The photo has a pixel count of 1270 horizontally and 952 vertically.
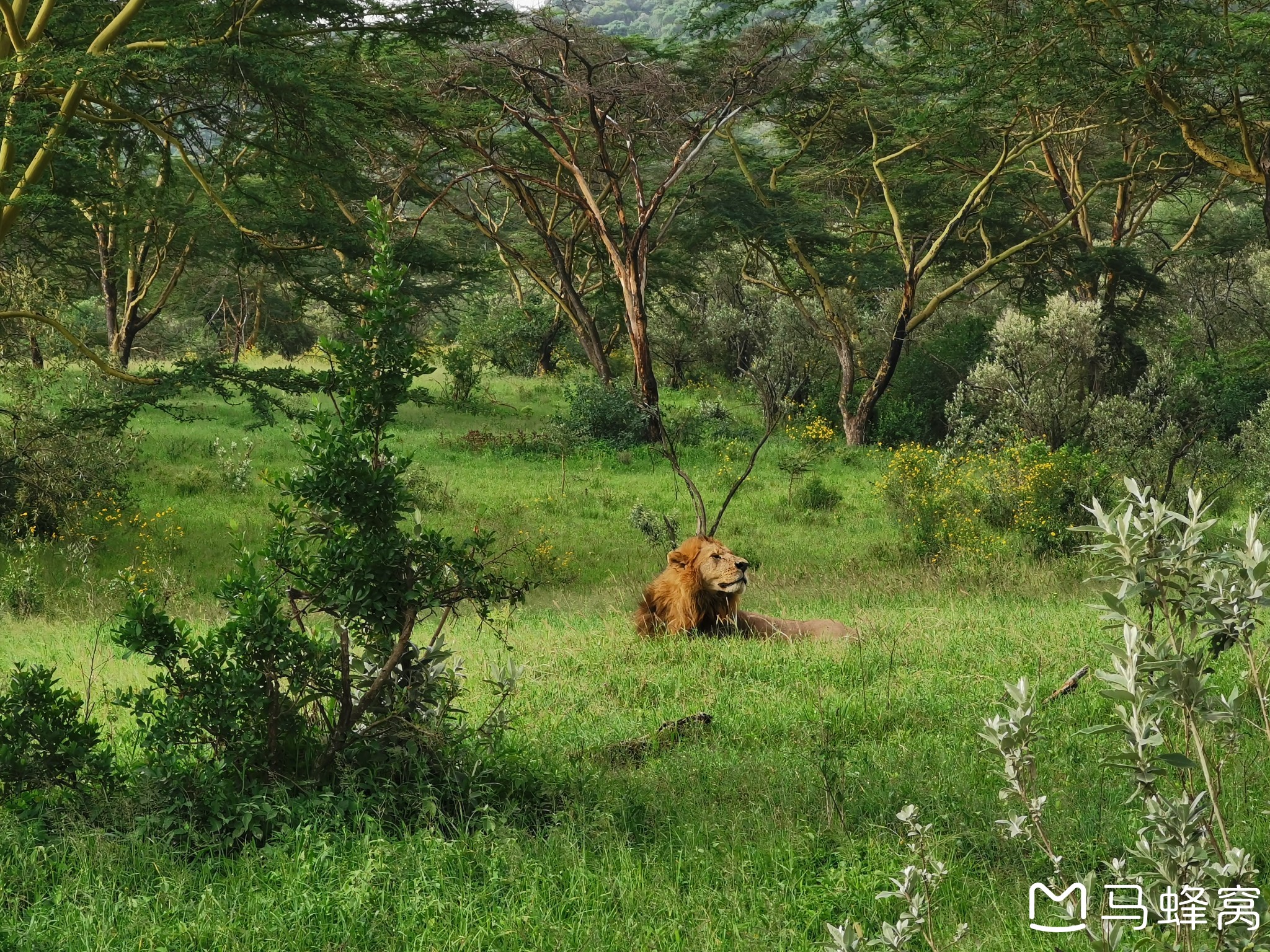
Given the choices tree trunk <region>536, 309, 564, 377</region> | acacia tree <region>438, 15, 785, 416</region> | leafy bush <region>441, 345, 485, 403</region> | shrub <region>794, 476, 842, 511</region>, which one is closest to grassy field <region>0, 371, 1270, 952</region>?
shrub <region>794, 476, 842, 511</region>

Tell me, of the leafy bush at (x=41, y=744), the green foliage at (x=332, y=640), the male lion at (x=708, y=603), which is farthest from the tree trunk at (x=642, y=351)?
the leafy bush at (x=41, y=744)

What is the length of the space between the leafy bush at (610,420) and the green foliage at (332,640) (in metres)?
15.8

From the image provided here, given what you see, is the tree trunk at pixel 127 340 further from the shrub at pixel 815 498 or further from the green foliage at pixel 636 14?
the green foliage at pixel 636 14

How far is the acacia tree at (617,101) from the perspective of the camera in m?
17.6

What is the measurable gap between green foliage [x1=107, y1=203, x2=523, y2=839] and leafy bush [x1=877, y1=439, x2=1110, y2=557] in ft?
26.5

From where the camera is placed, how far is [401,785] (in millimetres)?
4152

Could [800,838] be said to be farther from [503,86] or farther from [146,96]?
[503,86]

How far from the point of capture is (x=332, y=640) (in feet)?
14.3

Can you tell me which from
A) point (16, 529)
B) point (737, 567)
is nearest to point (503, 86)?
point (16, 529)

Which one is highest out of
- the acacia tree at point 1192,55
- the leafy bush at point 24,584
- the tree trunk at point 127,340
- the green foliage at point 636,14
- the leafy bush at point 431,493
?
the green foliage at point 636,14

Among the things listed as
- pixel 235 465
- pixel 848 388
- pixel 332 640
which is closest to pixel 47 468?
pixel 235 465

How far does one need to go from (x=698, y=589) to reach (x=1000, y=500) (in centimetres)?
665

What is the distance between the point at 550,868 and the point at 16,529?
10662 millimetres

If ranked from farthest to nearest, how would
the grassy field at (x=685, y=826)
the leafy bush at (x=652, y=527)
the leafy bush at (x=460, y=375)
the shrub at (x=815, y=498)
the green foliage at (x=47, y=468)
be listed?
1. the leafy bush at (x=460, y=375)
2. the shrub at (x=815, y=498)
3. the leafy bush at (x=652, y=527)
4. the green foliage at (x=47, y=468)
5. the grassy field at (x=685, y=826)
